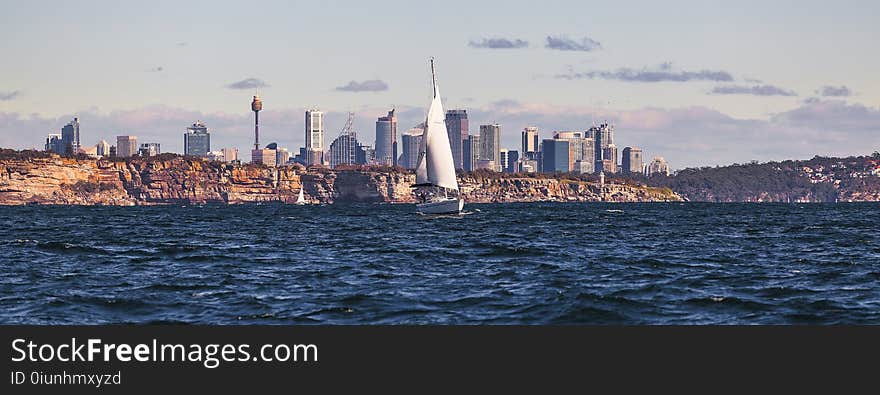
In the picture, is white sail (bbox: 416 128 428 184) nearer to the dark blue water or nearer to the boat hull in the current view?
A: the boat hull

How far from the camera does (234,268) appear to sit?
48.4m

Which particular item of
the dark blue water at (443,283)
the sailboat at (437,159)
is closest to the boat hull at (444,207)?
the sailboat at (437,159)

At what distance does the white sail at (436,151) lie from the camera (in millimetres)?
127312

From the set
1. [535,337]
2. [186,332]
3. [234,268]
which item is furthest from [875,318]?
[234,268]

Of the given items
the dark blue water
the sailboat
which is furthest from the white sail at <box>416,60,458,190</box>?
the dark blue water

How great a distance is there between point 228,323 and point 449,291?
9.34m

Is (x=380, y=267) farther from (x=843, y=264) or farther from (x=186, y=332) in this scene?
(x=186, y=332)

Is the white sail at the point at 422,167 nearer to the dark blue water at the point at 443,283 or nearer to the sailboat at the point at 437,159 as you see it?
the sailboat at the point at 437,159

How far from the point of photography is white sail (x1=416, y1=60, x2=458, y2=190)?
127 meters

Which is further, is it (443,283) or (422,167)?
(422,167)

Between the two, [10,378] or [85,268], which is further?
[85,268]

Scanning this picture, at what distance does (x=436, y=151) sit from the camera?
127375mm

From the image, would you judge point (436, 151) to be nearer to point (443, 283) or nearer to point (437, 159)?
point (437, 159)

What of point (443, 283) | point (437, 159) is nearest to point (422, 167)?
point (437, 159)
